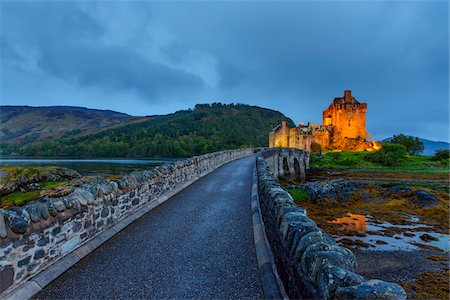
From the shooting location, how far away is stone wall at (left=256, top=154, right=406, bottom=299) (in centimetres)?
224

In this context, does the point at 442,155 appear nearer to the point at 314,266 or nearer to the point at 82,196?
the point at 314,266

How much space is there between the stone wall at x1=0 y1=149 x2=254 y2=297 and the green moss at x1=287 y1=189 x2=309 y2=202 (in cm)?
1823

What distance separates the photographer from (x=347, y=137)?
259 ft

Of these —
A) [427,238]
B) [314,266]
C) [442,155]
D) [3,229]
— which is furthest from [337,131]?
[3,229]

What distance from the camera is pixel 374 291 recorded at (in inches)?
86.3

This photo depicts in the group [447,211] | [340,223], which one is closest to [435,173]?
[447,211]

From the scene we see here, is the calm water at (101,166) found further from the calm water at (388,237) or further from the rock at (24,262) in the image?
the rock at (24,262)

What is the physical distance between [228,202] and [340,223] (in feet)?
39.9

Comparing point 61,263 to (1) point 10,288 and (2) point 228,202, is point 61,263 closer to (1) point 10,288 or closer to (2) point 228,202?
(1) point 10,288

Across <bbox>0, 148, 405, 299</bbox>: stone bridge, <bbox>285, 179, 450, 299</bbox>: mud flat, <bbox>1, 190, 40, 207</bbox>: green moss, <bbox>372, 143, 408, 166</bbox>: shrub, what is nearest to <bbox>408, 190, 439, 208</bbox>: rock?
<bbox>285, 179, 450, 299</bbox>: mud flat

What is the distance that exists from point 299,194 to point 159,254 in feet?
70.8

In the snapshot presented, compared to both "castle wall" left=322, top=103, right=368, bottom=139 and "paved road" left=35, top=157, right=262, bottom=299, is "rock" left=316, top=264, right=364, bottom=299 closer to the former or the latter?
"paved road" left=35, top=157, right=262, bottom=299

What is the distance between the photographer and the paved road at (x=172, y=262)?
416 cm

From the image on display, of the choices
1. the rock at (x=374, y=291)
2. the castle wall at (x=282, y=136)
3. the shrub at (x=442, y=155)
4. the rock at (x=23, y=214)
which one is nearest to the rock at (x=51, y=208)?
the rock at (x=23, y=214)
